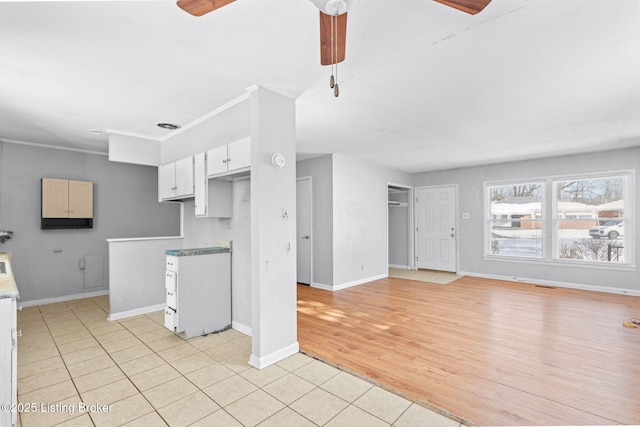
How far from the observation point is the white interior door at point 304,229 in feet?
19.4

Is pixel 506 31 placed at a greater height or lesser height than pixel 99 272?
greater

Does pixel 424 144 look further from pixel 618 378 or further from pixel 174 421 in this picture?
pixel 174 421

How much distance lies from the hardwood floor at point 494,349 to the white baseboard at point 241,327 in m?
→ 0.60

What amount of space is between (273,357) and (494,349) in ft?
7.05

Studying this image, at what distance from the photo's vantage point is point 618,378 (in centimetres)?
243

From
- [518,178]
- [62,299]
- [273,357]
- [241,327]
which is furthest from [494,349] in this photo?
[62,299]

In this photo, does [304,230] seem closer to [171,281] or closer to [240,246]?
[240,246]

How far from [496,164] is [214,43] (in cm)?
626

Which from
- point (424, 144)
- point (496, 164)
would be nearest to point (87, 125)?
point (424, 144)

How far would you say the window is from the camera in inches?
207

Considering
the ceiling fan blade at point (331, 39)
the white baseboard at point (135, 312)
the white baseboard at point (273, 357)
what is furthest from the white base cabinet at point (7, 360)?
the white baseboard at point (135, 312)

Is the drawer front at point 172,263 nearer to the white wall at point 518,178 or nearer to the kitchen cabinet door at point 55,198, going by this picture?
the kitchen cabinet door at point 55,198

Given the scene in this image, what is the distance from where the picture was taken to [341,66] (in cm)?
238

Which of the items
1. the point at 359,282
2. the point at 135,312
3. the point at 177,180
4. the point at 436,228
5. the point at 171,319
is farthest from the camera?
the point at 436,228
